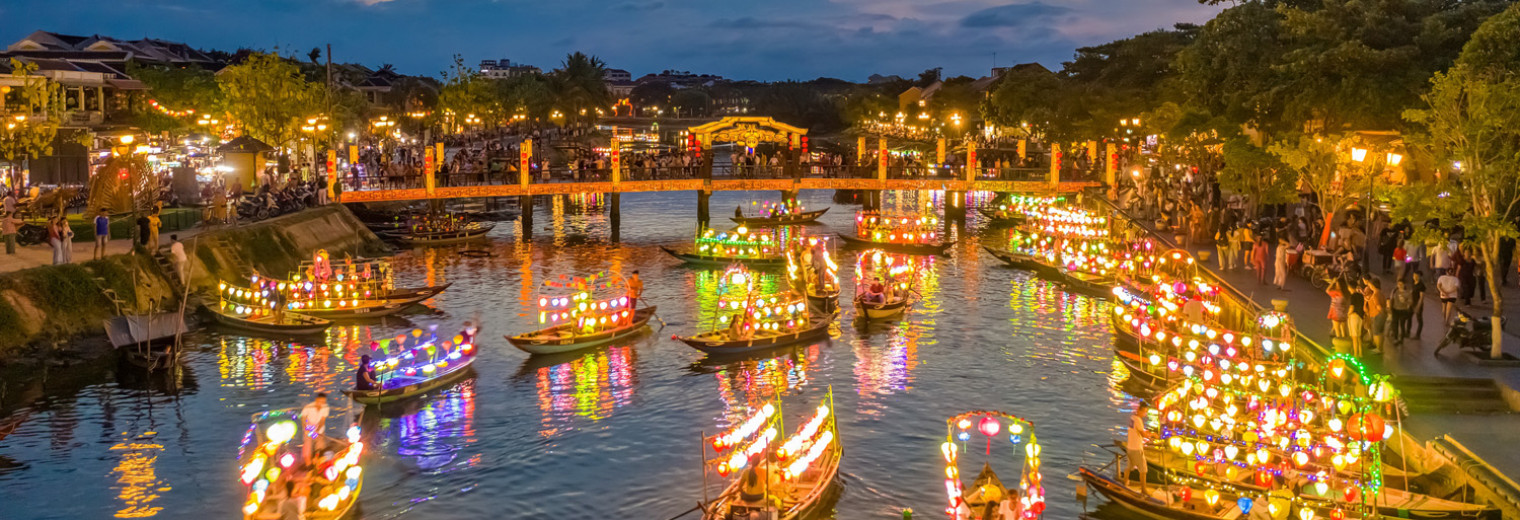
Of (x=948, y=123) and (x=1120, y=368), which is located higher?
(x=948, y=123)

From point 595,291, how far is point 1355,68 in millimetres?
→ 26883

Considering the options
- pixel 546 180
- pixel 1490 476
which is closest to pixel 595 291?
pixel 546 180

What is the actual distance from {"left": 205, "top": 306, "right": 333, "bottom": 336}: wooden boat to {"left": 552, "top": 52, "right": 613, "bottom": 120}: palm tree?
373 feet

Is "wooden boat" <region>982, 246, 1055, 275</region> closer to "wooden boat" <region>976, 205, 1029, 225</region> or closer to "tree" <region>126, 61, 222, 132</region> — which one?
"wooden boat" <region>976, 205, 1029, 225</region>

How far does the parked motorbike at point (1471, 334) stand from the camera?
24844mm

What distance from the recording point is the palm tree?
151 m

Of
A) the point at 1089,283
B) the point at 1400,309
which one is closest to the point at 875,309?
the point at 1089,283

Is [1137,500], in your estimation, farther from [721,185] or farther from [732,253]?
[721,185]

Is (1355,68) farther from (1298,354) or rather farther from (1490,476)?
(1490,476)

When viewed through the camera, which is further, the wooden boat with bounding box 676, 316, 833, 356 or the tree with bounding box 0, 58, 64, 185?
the tree with bounding box 0, 58, 64, 185

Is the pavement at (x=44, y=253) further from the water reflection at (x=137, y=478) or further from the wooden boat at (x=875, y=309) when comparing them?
the wooden boat at (x=875, y=309)

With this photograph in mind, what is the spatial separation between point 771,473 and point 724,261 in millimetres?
32668

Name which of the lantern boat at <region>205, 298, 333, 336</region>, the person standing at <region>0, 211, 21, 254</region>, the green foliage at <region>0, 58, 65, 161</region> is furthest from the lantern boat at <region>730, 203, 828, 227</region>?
the person standing at <region>0, 211, 21, 254</region>

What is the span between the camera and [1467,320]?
82.3 feet
